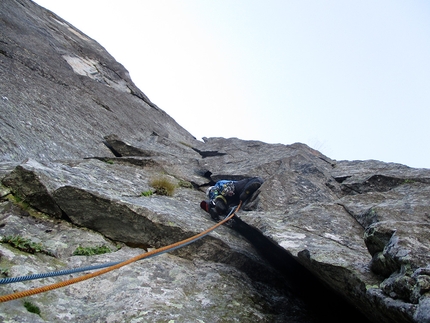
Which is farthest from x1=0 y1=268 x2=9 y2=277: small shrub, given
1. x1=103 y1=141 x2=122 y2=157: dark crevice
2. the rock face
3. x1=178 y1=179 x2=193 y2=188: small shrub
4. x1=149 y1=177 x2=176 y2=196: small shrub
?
x1=103 y1=141 x2=122 y2=157: dark crevice

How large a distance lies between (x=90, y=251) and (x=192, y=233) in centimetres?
176

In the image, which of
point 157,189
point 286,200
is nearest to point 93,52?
point 157,189

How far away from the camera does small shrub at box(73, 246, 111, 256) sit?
534cm

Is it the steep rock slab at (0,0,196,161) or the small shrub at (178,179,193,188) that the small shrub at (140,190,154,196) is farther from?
the steep rock slab at (0,0,196,161)

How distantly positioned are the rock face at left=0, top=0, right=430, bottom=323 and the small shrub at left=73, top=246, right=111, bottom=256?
0.41ft

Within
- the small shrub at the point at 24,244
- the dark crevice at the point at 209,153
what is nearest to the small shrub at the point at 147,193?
the small shrub at the point at 24,244

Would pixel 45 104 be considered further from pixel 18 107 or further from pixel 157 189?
pixel 157 189

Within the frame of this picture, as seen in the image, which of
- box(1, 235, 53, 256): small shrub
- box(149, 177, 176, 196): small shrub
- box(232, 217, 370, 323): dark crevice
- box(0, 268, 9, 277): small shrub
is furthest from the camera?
box(149, 177, 176, 196): small shrub

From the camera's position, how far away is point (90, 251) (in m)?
5.43

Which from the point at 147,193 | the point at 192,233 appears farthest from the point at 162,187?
the point at 192,233

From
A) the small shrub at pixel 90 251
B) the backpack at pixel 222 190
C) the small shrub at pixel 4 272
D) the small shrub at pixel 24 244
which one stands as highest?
the backpack at pixel 222 190

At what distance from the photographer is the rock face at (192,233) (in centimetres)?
423

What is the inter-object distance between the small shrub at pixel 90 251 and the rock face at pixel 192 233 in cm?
12

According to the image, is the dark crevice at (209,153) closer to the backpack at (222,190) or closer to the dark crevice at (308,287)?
the backpack at (222,190)
